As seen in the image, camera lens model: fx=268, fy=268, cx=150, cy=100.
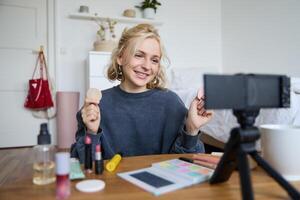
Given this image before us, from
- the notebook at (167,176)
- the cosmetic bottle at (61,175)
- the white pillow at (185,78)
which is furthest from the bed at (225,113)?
the cosmetic bottle at (61,175)

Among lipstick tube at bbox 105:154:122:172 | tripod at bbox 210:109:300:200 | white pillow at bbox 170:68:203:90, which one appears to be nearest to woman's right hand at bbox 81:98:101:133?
lipstick tube at bbox 105:154:122:172

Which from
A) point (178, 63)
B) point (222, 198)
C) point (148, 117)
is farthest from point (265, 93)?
point (178, 63)

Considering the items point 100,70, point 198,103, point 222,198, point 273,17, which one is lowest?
point 222,198

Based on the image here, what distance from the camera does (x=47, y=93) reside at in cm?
282

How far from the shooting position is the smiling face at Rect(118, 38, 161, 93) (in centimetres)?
89

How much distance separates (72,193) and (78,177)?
0.21 ft

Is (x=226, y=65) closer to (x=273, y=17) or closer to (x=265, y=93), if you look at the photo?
(x=273, y=17)

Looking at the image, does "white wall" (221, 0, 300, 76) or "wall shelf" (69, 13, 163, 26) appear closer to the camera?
"white wall" (221, 0, 300, 76)

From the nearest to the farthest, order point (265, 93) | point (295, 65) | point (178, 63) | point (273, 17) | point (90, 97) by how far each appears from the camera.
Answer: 1. point (265, 93)
2. point (90, 97)
3. point (295, 65)
4. point (273, 17)
5. point (178, 63)

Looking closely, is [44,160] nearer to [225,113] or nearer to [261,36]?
[225,113]

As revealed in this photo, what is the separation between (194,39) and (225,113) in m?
2.01

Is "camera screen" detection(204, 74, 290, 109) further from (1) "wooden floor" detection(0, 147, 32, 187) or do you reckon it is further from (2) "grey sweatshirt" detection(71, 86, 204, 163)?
(1) "wooden floor" detection(0, 147, 32, 187)

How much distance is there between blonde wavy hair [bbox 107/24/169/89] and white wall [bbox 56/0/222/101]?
213 cm

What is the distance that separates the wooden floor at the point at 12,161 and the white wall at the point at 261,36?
2444 mm
